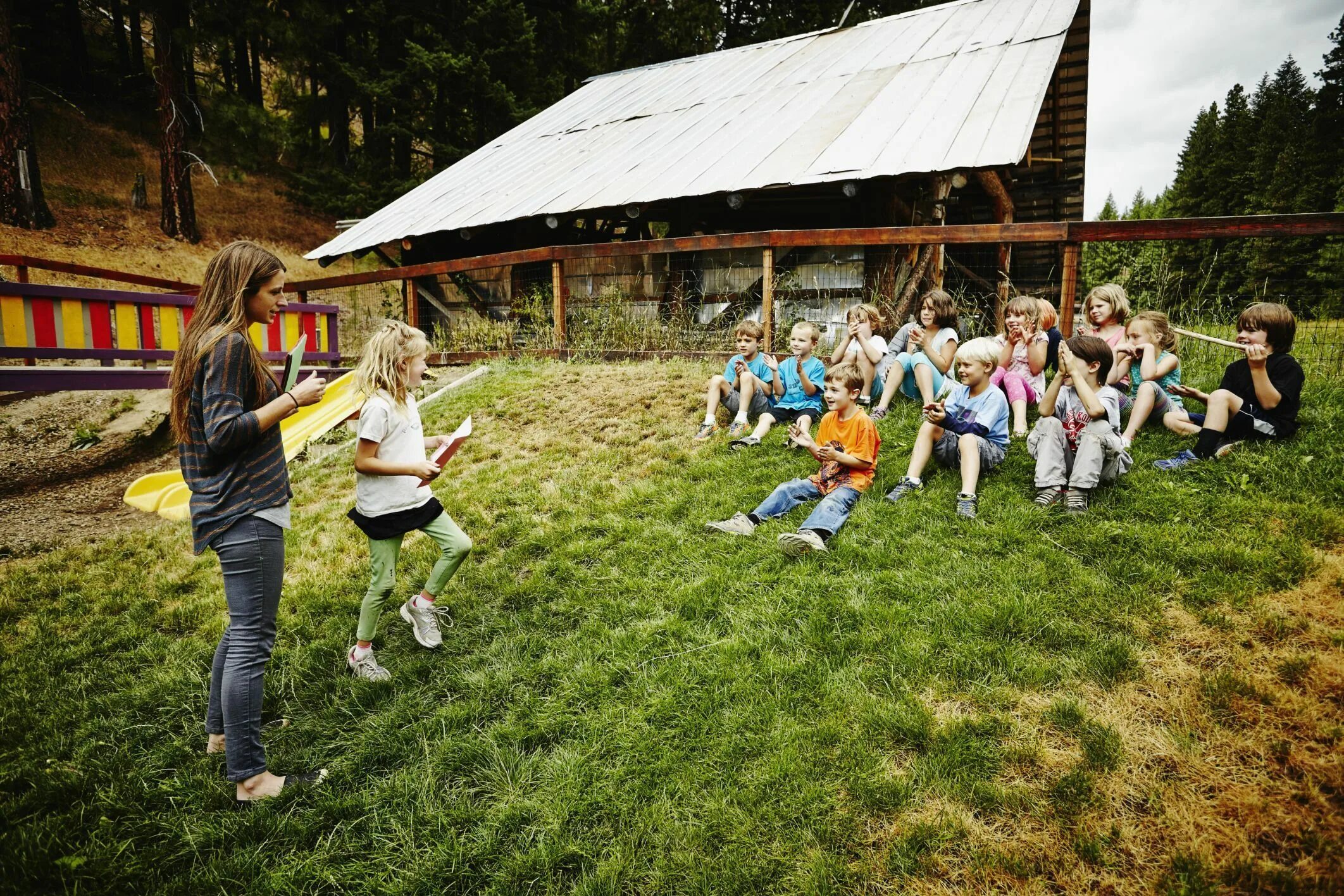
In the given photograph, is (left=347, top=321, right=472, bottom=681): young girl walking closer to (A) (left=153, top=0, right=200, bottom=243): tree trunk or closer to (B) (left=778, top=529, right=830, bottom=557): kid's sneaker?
(B) (left=778, top=529, right=830, bottom=557): kid's sneaker

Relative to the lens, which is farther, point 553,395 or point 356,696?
point 553,395

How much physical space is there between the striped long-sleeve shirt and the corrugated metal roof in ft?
24.1

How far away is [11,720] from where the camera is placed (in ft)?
10.9

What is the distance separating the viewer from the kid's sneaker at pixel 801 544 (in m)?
3.88

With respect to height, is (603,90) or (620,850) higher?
(603,90)

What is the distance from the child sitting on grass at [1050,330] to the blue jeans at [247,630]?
536cm

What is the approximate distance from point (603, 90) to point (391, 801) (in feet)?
59.1

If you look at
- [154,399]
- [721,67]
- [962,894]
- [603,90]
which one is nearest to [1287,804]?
[962,894]

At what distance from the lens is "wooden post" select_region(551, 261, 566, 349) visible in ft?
28.4

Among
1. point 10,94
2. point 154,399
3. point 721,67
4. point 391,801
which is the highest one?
point 721,67

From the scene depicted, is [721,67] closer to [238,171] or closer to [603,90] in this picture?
[603,90]

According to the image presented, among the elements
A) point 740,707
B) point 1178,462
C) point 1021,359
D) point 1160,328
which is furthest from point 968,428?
point 740,707

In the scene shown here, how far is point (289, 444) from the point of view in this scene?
22.6ft

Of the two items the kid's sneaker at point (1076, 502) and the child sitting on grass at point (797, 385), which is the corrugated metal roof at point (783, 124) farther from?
the kid's sneaker at point (1076, 502)
